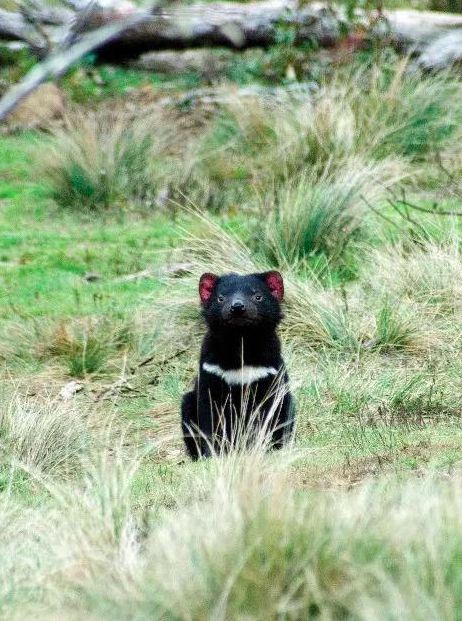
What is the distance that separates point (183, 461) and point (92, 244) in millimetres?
5792

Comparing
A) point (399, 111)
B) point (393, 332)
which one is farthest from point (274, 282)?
point (399, 111)

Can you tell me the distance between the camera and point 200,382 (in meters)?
7.97

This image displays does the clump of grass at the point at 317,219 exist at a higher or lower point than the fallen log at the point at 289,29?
lower

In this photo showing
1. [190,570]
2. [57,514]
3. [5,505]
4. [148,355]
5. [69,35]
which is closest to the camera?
[69,35]

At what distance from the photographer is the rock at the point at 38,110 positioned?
59.1ft

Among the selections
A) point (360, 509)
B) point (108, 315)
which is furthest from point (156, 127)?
point (360, 509)

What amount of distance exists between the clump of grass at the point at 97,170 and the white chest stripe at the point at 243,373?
6.97 meters

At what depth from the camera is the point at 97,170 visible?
14664mm

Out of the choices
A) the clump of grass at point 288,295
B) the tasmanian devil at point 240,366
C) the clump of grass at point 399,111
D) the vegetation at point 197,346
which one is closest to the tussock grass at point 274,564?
the vegetation at point 197,346

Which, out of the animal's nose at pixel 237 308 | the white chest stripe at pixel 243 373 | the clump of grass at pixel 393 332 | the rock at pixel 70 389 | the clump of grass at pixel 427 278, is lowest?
the rock at pixel 70 389

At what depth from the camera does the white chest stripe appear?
783cm

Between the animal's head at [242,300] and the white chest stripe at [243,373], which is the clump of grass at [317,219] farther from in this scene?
the white chest stripe at [243,373]

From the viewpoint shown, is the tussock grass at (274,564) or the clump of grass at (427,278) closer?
the tussock grass at (274,564)

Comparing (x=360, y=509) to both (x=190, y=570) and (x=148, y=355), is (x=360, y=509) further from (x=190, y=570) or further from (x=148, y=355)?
(x=148, y=355)
